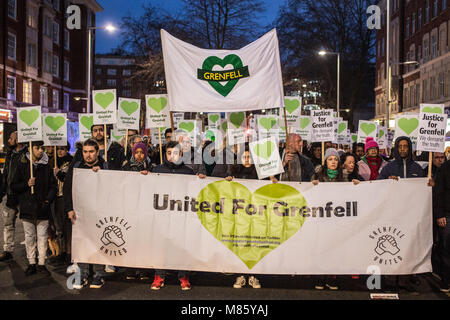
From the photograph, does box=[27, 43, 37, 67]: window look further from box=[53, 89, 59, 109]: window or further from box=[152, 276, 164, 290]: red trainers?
box=[152, 276, 164, 290]: red trainers

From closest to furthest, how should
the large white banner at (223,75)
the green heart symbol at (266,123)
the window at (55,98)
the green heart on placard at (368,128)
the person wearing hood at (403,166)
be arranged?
the person wearing hood at (403,166)
the large white banner at (223,75)
the green heart on placard at (368,128)
the green heart symbol at (266,123)
the window at (55,98)

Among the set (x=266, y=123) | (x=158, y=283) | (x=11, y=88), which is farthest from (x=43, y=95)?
(x=158, y=283)

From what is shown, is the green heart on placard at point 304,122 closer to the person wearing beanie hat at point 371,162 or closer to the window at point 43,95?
the person wearing beanie hat at point 371,162

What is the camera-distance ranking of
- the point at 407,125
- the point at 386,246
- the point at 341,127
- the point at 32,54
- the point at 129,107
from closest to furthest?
the point at 386,246, the point at 407,125, the point at 129,107, the point at 341,127, the point at 32,54

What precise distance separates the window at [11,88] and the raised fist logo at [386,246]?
3381 centimetres

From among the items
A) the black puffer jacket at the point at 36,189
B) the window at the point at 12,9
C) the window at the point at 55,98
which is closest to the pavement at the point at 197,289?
the black puffer jacket at the point at 36,189

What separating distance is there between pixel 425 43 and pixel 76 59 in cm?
3550

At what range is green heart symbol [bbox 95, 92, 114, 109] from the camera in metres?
8.91

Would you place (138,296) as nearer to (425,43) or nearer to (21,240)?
(21,240)

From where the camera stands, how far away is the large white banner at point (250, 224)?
5.60 m

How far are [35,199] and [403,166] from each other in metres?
5.15

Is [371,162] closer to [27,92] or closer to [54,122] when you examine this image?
[54,122]

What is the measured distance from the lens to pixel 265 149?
596 centimetres
